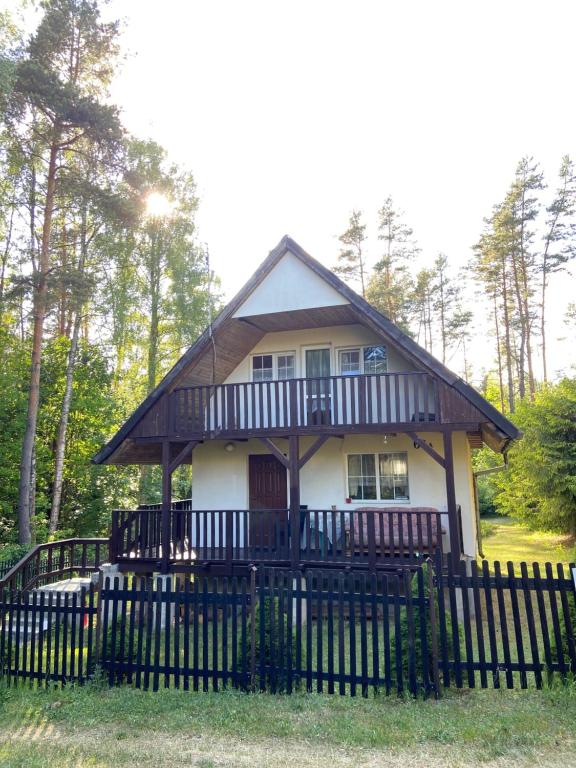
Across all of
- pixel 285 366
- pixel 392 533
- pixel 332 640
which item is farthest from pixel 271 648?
pixel 285 366

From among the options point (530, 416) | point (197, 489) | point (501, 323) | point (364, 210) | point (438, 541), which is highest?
point (364, 210)

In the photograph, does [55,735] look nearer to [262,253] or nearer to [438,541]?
[438,541]

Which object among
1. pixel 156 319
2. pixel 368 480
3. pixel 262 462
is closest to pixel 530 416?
pixel 368 480

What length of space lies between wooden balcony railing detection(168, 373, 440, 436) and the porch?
1875 millimetres

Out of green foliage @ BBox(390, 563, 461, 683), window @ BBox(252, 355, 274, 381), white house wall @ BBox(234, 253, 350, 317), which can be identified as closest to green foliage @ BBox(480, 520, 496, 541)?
window @ BBox(252, 355, 274, 381)

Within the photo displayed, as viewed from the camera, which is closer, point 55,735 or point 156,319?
point 55,735

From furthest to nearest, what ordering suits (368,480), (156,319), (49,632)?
(156,319) → (368,480) → (49,632)

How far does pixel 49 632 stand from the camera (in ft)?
22.0

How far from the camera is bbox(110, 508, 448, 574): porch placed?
10.2 meters

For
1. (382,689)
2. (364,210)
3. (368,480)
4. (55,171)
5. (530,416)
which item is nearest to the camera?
(382,689)

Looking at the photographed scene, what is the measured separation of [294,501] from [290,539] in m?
0.77

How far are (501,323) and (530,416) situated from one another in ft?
51.7

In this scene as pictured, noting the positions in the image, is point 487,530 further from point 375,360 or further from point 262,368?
point 262,368

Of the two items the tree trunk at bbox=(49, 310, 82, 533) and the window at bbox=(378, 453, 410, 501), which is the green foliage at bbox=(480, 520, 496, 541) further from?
the tree trunk at bbox=(49, 310, 82, 533)
